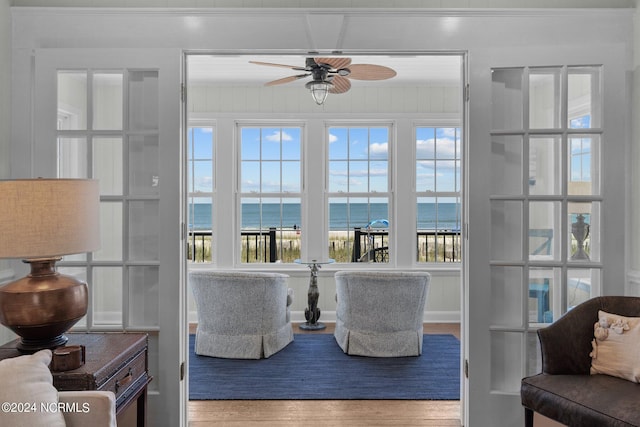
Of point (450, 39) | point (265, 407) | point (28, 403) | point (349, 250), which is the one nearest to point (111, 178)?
point (28, 403)

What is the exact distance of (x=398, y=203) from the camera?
5.82 m

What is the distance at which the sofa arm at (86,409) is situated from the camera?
160 cm

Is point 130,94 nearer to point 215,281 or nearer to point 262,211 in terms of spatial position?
point 215,281

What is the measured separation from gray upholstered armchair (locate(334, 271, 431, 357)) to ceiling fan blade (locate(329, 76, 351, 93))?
1791mm

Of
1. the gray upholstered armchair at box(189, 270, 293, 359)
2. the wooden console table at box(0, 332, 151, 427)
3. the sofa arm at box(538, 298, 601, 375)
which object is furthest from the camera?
the gray upholstered armchair at box(189, 270, 293, 359)

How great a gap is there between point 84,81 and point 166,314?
4.56 ft

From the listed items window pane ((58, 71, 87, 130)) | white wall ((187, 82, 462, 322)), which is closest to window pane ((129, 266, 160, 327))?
window pane ((58, 71, 87, 130))

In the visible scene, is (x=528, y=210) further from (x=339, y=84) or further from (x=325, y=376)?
(x=339, y=84)

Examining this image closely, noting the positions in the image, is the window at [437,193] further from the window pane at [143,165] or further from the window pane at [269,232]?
the window pane at [143,165]

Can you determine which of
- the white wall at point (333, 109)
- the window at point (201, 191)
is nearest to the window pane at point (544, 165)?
the white wall at point (333, 109)

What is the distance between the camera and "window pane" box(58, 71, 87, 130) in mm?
2656

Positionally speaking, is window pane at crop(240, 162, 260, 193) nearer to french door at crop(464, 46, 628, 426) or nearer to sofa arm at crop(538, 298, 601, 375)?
french door at crop(464, 46, 628, 426)

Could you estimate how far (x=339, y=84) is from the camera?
4.52 metres

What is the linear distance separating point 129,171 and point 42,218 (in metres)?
0.88
